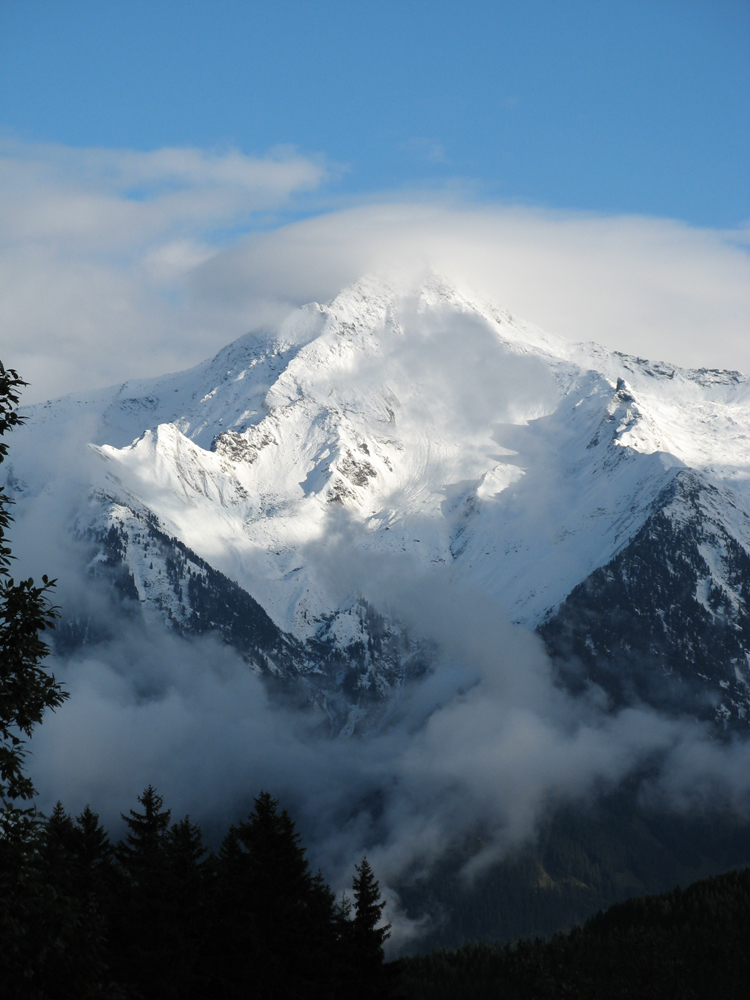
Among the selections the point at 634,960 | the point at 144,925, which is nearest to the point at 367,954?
the point at 144,925

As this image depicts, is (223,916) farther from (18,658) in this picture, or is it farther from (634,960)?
(18,658)

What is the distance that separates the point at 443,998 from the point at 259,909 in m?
122

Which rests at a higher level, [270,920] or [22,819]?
[270,920]

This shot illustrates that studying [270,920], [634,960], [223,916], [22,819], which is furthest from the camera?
[634,960]

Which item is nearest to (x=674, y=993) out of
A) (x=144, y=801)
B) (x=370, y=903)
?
(x=370, y=903)

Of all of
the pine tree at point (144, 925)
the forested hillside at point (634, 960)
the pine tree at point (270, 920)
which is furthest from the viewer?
the forested hillside at point (634, 960)

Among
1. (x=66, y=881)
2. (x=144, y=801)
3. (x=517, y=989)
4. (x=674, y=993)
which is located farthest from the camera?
(x=517, y=989)

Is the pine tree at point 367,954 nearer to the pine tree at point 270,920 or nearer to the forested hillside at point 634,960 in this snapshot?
the pine tree at point 270,920

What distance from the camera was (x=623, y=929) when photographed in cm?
17000

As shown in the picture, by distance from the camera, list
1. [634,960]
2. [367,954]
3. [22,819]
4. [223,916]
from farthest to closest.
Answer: [634,960] < [367,954] < [223,916] < [22,819]

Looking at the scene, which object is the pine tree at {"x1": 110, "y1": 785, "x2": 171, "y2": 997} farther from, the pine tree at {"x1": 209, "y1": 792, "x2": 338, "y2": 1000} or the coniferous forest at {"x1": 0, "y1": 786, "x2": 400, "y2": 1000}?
the pine tree at {"x1": 209, "y1": 792, "x2": 338, "y2": 1000}

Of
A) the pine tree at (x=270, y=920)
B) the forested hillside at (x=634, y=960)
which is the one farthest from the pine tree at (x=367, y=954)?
the forested hillside at (x=634, y=960)

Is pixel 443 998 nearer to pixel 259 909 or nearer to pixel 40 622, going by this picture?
pixel 259 909

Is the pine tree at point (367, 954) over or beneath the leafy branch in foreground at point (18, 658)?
beneath
